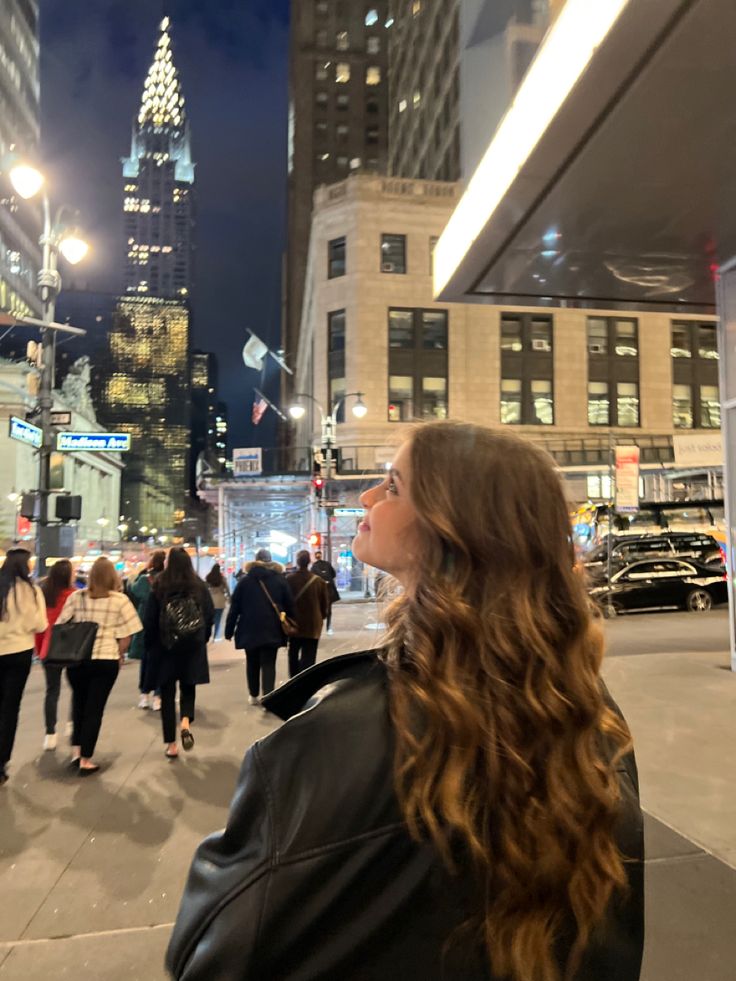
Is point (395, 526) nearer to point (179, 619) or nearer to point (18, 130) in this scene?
point (179, 619)

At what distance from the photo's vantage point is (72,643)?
5871mm

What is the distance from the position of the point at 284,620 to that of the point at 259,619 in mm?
347

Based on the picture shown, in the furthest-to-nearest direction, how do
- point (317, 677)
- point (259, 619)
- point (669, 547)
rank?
point (669, 547) → point (259, 619) → point (317, 677)

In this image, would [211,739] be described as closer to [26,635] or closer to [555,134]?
[26,635]

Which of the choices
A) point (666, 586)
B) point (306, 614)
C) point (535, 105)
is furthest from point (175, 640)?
point (666, 586)

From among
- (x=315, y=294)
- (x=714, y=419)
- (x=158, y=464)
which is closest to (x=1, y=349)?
(x=315, y=294)

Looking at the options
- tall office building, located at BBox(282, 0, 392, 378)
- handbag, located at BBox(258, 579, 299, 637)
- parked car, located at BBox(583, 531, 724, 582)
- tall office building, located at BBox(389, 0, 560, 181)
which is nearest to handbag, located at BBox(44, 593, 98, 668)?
handbag, located at BBox(258, 579, 299, 637)

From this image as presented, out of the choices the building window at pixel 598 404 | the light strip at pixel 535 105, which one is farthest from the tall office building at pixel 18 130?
the light strip at pixel 535 105

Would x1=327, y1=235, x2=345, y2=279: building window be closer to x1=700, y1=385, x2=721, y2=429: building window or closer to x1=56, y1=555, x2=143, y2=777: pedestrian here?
x1=700, y1=385, x2=721, y2=429: building window

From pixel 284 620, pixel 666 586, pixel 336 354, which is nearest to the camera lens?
pixel 284 620

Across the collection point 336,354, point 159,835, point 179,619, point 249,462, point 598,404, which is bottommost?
point 159,835

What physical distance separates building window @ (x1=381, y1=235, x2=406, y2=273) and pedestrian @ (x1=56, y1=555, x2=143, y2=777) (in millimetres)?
35907

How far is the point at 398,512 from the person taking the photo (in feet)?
4.32

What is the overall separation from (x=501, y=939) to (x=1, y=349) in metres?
88.2
